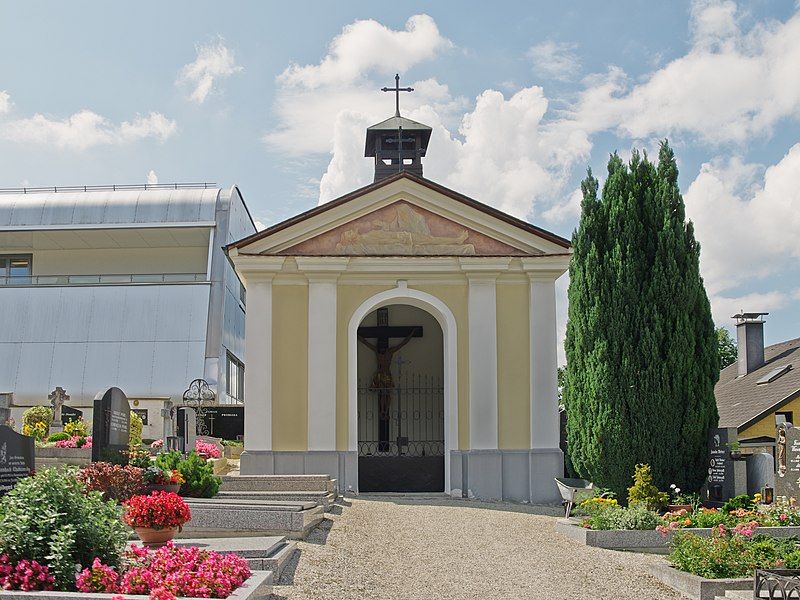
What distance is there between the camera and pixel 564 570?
1245cm

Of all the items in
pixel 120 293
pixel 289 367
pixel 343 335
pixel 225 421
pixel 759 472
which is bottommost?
pixel 759 472

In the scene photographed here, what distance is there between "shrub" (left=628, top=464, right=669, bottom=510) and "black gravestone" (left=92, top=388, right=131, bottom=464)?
838 cm

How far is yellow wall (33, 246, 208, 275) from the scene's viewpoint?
43.8m

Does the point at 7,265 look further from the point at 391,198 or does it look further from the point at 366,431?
the point at 391,198

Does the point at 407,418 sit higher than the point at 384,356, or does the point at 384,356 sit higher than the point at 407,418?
the point at 384,356

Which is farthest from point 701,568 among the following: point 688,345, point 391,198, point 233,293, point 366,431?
point 233,293

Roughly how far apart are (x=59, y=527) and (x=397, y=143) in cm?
2048

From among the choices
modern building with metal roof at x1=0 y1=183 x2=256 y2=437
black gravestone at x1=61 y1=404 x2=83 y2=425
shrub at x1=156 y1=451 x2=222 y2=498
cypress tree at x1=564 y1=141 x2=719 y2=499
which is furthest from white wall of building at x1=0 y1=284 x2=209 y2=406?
shrub at x1=156 y1=451 x2=222 y2=498

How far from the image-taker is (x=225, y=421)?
31062 millimetres

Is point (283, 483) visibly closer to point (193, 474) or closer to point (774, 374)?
point (193, 474)

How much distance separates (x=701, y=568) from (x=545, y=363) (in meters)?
10.7

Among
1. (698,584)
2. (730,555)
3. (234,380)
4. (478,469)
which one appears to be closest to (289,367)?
(478,469)

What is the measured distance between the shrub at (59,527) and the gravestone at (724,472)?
497 inches

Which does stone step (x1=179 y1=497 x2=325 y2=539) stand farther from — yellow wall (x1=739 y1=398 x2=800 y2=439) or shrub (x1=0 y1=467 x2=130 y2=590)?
yellow wall (x1=739 y1=398 x2=800 y2=439)
